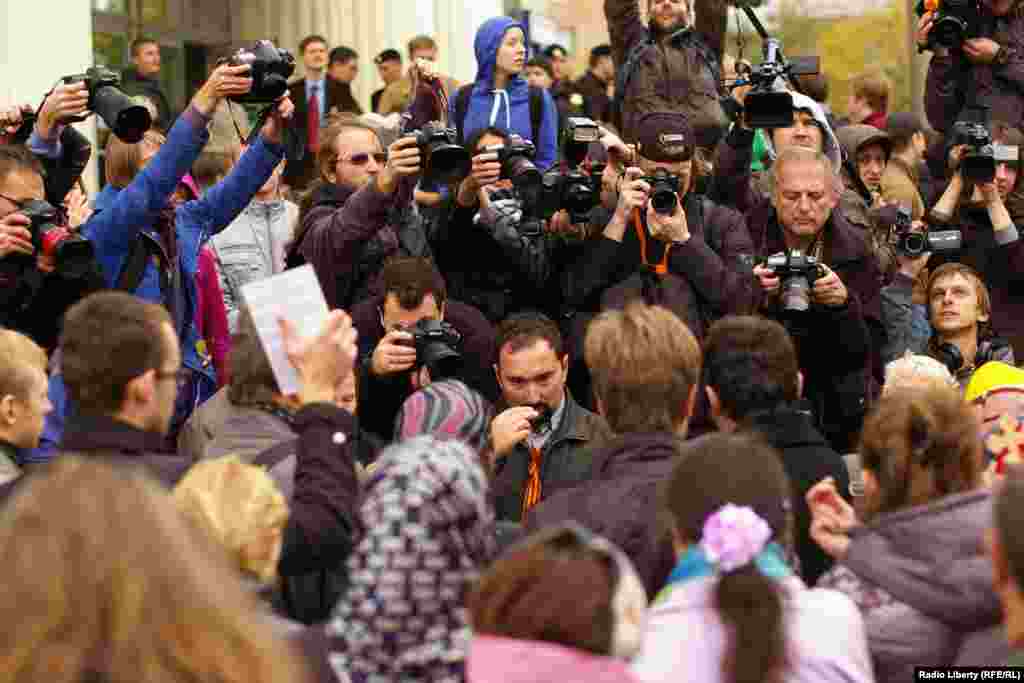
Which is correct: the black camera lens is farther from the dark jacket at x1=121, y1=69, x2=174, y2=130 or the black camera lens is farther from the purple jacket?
the dark jacket at x1=121, y1=69, x2=174, y2=130

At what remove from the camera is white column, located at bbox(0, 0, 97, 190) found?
420 inches

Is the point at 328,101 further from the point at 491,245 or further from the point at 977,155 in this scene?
the point at 977,155

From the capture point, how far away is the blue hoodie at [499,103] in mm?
8258

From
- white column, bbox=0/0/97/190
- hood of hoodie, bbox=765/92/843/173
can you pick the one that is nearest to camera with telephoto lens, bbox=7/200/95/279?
hood of hoodie, bbox=765/92/843/173

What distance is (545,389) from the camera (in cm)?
611

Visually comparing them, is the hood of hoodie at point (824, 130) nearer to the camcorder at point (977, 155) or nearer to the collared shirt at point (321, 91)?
the camcorder at point (977, 155)

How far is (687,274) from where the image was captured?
21.3 ft

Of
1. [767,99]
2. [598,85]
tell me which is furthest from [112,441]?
[598,85]

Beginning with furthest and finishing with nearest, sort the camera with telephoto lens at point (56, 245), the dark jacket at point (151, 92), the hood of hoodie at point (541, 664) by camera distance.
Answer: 1. the dark jacket at point (151, 92)
2. the camera with telephoto lens at point (56, 245)
3. the hood of hoodie at point (541, 664)

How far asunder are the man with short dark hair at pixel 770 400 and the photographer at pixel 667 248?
1641 mm

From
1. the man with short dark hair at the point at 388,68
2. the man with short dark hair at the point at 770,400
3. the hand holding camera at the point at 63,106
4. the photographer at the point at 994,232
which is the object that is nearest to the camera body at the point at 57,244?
the hand holding camera at the point at 63,106

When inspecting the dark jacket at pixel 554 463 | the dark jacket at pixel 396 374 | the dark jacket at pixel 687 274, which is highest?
the dark jacket at pixel 687 274

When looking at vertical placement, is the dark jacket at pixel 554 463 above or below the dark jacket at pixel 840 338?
below

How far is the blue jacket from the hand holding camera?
312 millimetres
